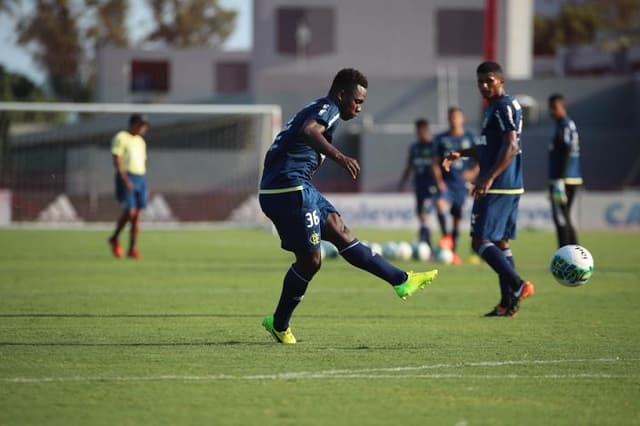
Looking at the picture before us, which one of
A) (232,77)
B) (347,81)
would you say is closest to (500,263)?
(347,81)

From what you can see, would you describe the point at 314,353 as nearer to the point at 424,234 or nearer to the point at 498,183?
the point at 498,183

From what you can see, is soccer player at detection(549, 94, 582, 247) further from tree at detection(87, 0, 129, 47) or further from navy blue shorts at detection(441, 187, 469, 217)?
tree at detection(87, 0, 129, 47)

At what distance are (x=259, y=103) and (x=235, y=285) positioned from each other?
27.7 metres

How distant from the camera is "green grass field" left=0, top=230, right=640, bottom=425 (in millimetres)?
7023

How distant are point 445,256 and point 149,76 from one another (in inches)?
1964

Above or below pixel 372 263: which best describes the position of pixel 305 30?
above

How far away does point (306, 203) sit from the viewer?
9.38 metres

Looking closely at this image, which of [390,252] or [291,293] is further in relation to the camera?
[390,252]

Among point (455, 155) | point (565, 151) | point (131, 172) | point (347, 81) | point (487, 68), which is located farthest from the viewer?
point (131, 172)

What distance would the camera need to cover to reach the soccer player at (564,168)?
1770cm

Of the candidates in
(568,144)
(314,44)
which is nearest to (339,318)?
(568,144)

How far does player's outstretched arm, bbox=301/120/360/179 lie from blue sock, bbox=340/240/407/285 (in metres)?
0.85

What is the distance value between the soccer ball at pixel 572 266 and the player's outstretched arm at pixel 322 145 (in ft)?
9.59

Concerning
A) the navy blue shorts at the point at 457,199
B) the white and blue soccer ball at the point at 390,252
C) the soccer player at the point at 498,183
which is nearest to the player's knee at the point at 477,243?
the soccer player at the point at 498,183
